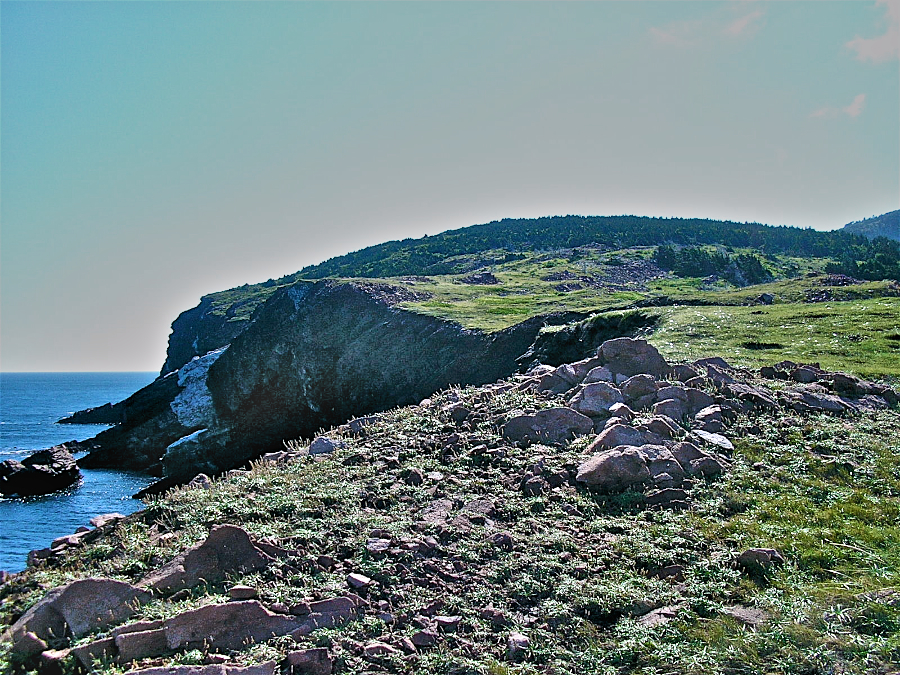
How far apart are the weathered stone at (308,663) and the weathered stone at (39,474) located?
49.1 metres

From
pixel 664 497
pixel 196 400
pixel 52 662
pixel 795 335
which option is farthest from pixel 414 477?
pixel 196 400

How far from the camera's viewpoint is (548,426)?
38.0 ft

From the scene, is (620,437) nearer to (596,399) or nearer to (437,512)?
(596,399)

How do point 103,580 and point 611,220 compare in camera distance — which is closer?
point 103,580

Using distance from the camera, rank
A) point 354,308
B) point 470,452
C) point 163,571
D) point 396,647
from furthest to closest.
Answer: point 354,308, point 470,452, point 163,571, point 396,647

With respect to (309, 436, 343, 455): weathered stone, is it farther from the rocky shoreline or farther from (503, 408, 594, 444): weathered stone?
(503, 408, 594, 444): weathered stone

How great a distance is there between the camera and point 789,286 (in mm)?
39469

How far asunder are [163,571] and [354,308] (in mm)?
42578

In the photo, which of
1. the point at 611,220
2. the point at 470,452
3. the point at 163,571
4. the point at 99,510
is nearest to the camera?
the point at 163,571

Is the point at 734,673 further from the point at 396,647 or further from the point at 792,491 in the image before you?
the point at 792,491

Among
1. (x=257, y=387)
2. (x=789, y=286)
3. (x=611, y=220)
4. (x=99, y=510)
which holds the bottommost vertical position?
(x=99, y=510)

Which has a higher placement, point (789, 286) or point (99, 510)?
point (789, 286)

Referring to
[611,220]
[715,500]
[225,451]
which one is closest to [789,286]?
[715,500]

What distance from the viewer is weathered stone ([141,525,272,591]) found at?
20.8 feet
